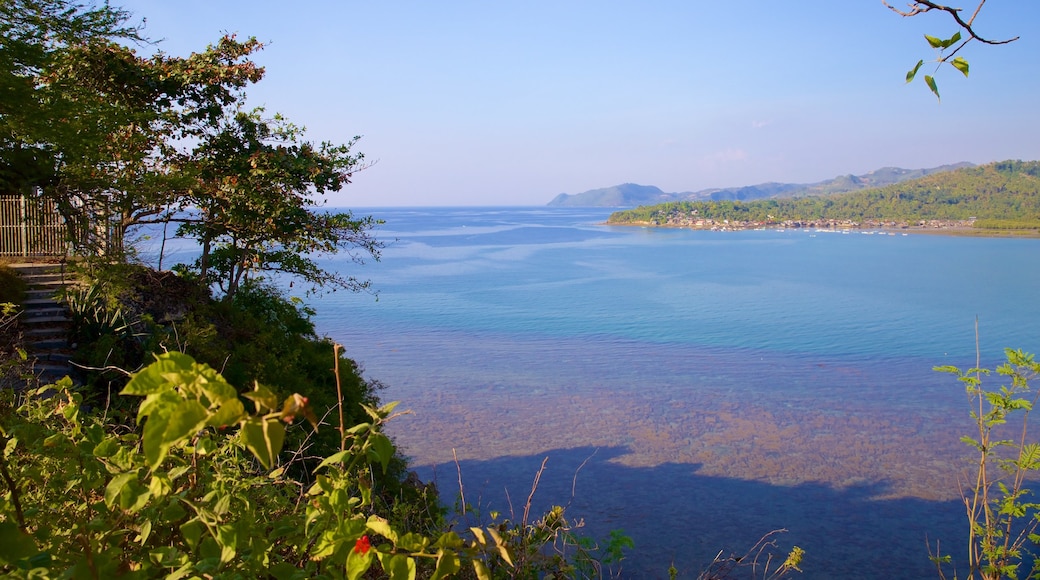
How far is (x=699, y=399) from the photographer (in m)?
16.6

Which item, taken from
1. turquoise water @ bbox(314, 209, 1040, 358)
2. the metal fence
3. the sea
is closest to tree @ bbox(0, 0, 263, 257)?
the metal fence

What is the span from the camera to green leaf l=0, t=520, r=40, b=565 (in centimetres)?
119

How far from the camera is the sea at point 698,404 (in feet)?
34.4

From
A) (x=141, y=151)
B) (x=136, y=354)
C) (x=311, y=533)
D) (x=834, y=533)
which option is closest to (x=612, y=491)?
(x=834, y=533)

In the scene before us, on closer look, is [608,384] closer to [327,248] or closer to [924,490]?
[924,490]

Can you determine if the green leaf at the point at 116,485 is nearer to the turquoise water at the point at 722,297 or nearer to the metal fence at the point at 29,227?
the metal fence at the point at 29,227

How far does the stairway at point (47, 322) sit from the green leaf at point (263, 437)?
798cm

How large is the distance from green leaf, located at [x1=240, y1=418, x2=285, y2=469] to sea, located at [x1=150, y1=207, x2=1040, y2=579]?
5.03 ft

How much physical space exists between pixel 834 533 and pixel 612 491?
3.38 meters

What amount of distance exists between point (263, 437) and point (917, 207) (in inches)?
4650

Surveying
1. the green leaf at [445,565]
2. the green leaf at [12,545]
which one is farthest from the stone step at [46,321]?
the green leaf at [445,565]

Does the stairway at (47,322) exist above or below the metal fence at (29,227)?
below

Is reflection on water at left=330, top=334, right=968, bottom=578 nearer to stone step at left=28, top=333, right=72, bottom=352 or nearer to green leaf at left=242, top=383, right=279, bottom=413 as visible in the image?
stone step at left=28, top=333, right=72, bottom=352

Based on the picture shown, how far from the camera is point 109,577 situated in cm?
137
